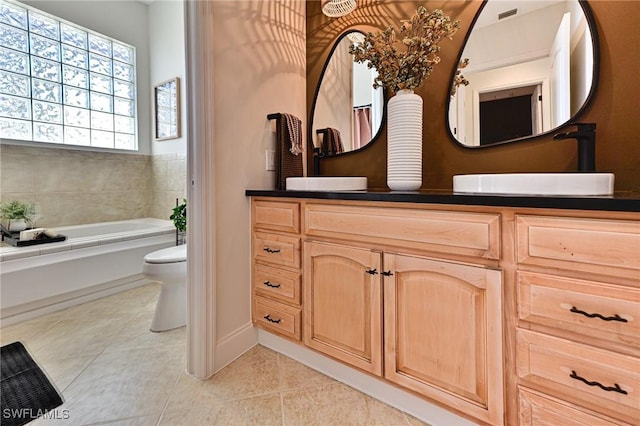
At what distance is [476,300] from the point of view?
3.10 ft

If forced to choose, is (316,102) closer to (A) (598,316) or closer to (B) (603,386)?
(A) (598,316)

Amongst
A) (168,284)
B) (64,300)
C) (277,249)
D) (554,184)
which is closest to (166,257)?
(168,284)

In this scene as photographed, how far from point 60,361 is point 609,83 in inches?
113

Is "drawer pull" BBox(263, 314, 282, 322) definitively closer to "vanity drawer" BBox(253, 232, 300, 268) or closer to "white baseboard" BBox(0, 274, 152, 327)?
Result: "vanity drawer" BBox(253, 232, 300, 268)

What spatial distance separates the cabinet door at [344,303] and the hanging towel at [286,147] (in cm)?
53

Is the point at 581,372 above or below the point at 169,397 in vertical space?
above

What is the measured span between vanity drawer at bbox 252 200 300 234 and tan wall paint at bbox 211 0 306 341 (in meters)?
0.07

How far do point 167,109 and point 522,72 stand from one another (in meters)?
3.34

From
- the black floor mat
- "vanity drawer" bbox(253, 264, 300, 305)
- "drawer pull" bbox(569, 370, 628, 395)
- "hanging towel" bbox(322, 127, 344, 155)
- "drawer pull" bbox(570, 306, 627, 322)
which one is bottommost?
the black floor mat

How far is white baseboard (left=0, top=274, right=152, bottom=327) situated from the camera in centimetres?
189

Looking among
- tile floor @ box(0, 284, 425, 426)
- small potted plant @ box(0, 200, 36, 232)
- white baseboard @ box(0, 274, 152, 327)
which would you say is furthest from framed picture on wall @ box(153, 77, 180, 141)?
tile floor @ box(0, 284, 425, 426)

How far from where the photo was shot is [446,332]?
1.01 m

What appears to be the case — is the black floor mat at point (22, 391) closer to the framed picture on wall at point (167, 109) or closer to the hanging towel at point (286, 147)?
the hanging towel at point (286, 147)

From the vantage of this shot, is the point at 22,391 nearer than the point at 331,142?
Yes
